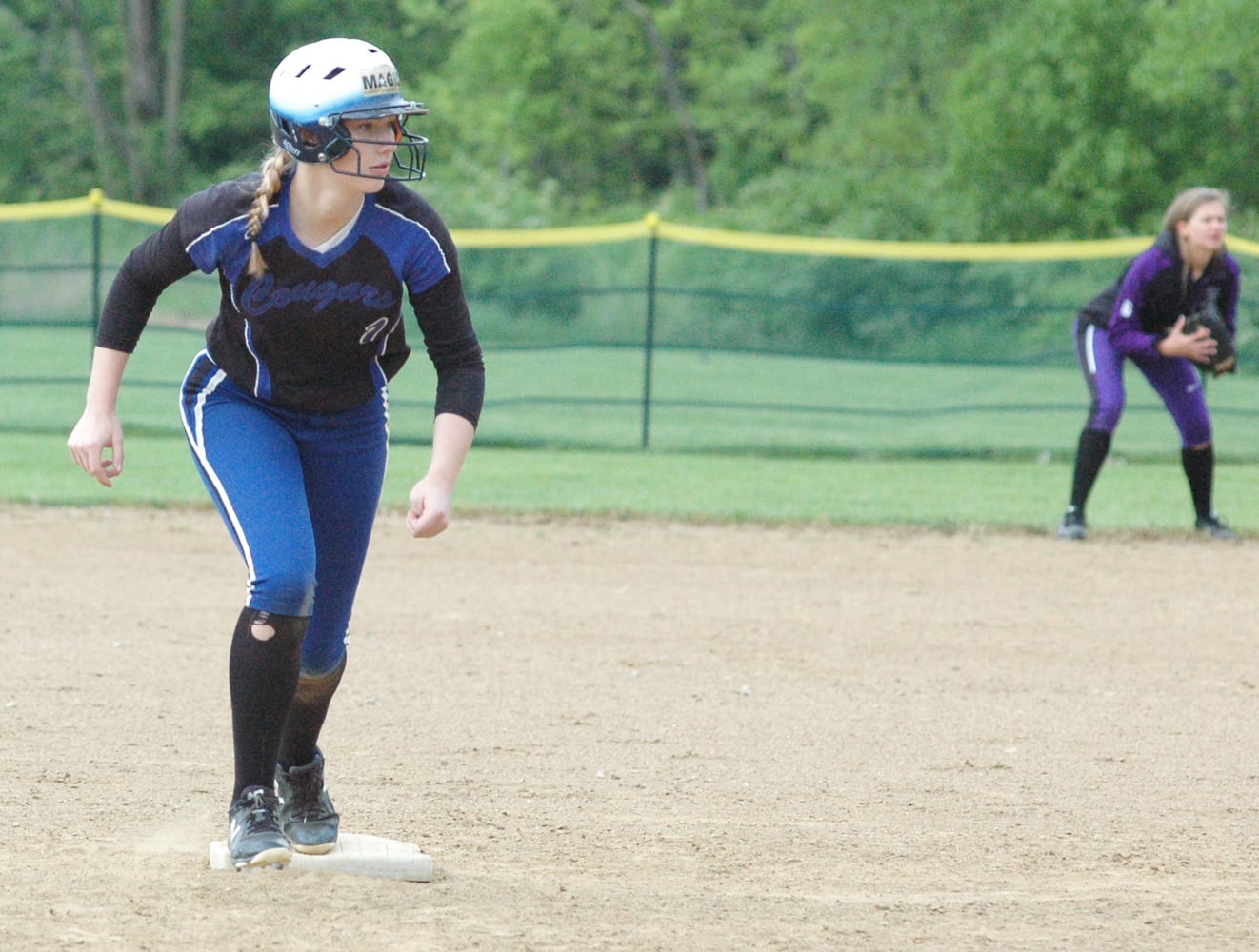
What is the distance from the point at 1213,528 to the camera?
987cm

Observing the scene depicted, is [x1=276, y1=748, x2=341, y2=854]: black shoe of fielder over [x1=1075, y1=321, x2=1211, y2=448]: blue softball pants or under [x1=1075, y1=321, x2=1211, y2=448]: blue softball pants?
under

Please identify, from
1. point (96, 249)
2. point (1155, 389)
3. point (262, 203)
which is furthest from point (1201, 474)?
point (96, 249)

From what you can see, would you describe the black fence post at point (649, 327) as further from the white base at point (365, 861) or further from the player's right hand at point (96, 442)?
the player's right hand at point (96, 442)

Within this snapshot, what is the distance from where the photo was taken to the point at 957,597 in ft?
26.9

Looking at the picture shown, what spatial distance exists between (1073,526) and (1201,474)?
0.76 meters

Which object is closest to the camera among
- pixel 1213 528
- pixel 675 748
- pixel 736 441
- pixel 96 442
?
pixel 96 442

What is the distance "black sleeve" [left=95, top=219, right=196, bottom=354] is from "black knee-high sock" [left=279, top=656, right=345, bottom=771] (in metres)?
0.87

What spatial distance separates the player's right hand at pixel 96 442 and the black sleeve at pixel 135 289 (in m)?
0.17

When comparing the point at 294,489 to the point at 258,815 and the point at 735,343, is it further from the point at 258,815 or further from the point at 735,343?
the point at 735,343

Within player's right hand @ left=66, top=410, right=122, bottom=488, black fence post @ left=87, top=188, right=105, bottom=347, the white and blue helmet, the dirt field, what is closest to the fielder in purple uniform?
the dirt field

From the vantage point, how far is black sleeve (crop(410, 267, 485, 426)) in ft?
12.9

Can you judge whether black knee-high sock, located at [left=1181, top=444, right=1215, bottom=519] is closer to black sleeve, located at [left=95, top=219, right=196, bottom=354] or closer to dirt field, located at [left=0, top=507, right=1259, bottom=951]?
dirt field, located at [left=0, top=507, right=1259, bottom=951]

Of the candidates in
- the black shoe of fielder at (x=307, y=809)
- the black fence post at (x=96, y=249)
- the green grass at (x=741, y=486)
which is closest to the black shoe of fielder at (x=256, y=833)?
the black shoe of fielder at (x=307, y=809)

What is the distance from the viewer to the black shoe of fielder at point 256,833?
12.7 feet
